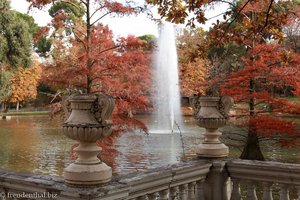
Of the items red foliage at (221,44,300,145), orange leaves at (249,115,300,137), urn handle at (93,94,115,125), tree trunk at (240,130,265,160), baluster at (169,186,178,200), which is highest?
red foliage at (221,44,300,145)

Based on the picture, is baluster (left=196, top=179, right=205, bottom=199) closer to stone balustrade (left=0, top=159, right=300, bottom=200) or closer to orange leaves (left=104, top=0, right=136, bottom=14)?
stone balustrade (left=0, top=159, right=300, bottom=200)

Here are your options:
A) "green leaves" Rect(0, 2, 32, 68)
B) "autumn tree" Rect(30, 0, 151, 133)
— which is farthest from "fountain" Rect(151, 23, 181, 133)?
"autumn tree" Rect(30, 0, 151, 133)

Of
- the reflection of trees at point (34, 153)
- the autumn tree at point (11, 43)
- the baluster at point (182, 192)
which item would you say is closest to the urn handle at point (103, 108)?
the baluster at point (182, 192)

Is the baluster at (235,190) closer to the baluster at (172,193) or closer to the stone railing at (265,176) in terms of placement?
the stone railing at (265,176)

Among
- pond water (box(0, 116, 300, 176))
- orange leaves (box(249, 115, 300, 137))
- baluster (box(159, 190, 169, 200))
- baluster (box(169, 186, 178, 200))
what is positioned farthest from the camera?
pond water (box(0, 116, 300, 176))

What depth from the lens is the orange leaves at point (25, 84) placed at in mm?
45312

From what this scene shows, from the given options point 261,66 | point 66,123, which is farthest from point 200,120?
point 261,66

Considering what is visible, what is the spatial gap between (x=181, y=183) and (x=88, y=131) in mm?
1611

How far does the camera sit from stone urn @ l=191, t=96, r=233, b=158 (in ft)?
16.9

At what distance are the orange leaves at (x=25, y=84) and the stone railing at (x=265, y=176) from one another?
Answer: 1658 inches

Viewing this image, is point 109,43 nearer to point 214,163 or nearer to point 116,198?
point 214,163

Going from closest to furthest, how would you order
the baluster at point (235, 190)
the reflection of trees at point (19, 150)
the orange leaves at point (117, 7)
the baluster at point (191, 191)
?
1. the baluster at point (191, 191)
2. the baluster at point (235, 190)
3. the orange leaves at point (117, 7)
4. the reflection of trees at point (19, 150)

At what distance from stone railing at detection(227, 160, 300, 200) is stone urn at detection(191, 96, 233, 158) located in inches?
10.7

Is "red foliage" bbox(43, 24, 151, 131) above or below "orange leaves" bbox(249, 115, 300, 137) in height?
above
